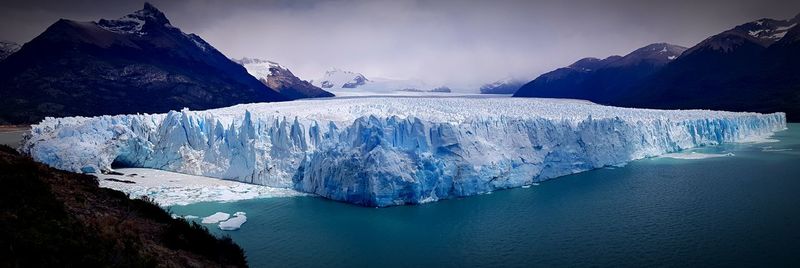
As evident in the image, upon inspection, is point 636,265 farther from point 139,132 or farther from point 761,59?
point 761,59

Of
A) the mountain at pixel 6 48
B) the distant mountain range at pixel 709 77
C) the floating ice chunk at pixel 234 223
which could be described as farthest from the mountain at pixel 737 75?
the mountain at pixel 6 48

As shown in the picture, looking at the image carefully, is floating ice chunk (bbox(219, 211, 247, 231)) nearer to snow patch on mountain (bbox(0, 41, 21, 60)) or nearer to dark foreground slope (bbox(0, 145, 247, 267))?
dark foreground slope (bbox(0, 145, 247, 267))

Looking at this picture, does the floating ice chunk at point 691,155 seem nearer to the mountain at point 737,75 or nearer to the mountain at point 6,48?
the mountain at point 737,75

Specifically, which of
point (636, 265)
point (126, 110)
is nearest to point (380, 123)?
point (636, 265)

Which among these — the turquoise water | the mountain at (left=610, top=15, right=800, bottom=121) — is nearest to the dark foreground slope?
the turquoise water

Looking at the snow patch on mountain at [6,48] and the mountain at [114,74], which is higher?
the snow patch on mountain at [6,48]

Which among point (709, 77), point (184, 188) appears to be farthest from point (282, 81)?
point (184, 188)

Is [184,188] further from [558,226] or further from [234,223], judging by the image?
[558,226]
